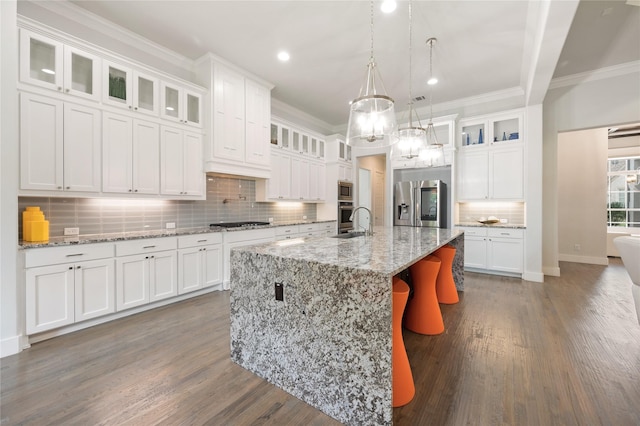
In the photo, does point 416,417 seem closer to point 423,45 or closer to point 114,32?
point 423,45

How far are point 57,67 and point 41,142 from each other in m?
0.73

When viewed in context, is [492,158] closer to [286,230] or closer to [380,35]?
[380,35]

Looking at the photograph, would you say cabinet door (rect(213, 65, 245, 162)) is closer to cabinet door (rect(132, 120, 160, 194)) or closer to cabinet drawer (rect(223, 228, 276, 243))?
cabinet door (rect(132, 120, 160, 194))

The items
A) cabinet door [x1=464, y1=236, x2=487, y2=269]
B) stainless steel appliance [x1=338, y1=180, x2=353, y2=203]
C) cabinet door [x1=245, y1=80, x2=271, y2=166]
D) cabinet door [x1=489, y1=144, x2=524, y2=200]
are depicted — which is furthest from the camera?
stainless steel appliance [x1=338, y1=180, x2=353, y2=203]

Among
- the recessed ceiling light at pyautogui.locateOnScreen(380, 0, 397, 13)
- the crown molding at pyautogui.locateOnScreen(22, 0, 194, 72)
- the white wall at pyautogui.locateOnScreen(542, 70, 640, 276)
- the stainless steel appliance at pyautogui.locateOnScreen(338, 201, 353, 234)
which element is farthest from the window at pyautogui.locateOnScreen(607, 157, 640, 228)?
the crown molding at pyautogui.locateOnScreen(22, 0, 194, 72)

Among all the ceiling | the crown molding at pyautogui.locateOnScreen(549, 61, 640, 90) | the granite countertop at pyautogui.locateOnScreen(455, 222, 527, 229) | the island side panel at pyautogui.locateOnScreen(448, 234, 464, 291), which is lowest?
the island side panel at pyautogui.locateOnScreen(448, 234, 464, 291)

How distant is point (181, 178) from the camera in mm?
3559

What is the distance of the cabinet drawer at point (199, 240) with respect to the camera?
338cm

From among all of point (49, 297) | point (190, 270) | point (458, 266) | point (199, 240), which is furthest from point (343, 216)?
point (49, 297)

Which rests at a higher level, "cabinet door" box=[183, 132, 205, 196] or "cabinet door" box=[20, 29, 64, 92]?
"cabinet door" box=[20, 29, 64, 92]

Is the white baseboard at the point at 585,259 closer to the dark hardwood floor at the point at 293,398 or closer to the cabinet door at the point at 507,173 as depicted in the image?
the cabinet door at the point at 507,173

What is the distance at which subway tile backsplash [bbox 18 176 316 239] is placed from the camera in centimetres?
280

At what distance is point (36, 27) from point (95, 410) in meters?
3.15

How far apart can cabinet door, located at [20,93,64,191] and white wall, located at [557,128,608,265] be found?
817 cm
